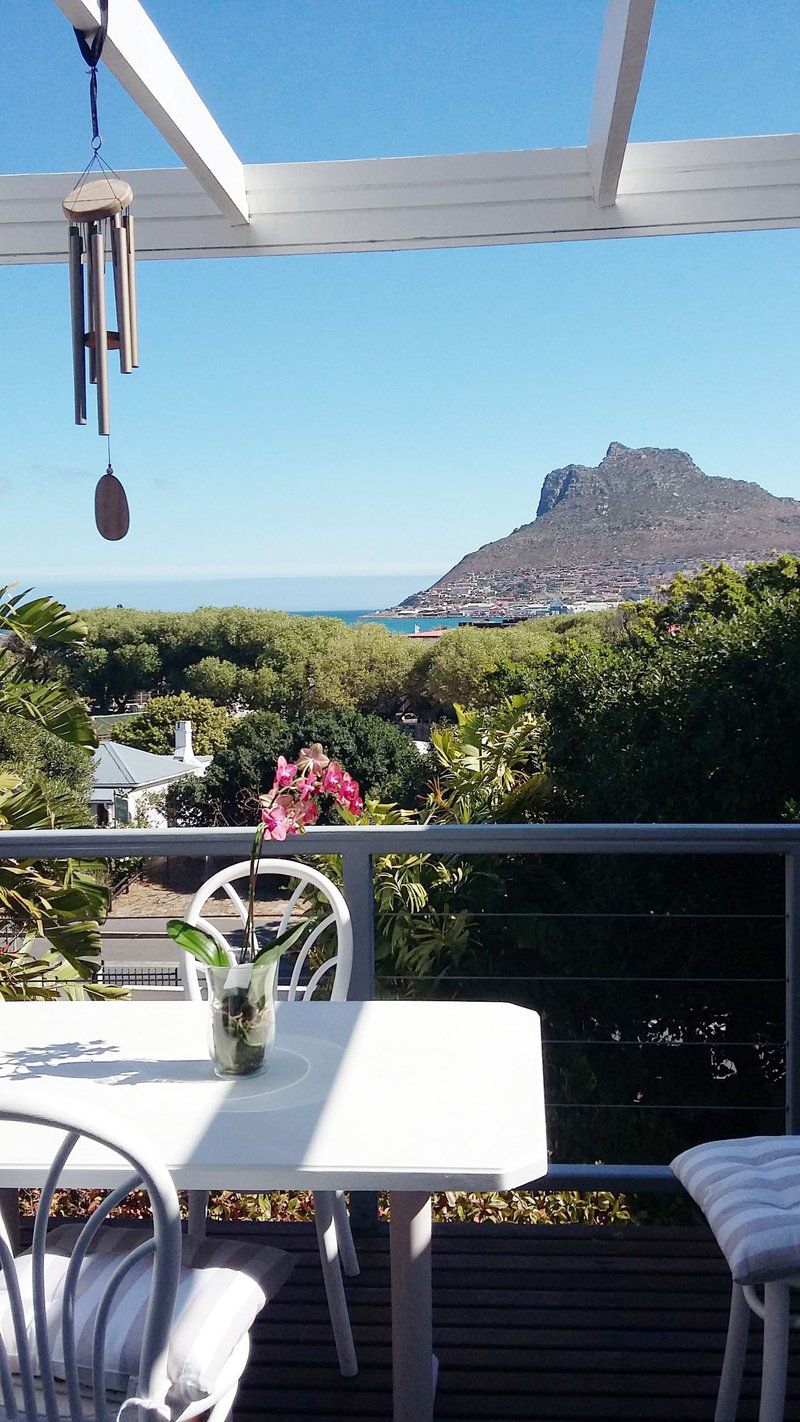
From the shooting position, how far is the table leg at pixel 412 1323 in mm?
1464

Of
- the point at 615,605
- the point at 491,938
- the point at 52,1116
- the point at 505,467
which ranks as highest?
the point at 505,467

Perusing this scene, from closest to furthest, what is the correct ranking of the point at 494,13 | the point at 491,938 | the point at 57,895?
the point at 57,895 → the point at 494,13 → the point at 491,938

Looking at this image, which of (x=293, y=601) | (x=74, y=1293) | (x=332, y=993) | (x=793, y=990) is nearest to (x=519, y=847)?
(x=332, y=993)

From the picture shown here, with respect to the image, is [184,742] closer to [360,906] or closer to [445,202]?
[445,202]

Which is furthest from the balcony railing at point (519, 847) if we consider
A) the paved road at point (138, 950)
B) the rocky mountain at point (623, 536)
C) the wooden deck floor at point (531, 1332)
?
the paved road at point (138, 950)

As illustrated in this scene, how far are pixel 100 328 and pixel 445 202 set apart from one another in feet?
4.41

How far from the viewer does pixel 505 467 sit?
19453 millimetres

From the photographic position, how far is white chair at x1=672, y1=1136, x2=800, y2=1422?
1.33m

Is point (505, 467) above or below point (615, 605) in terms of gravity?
above

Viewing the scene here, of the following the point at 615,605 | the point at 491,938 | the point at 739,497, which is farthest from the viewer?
the point at 739,497

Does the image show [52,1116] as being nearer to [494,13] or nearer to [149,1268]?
[149,1268]

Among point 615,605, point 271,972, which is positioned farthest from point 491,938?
point 271,972

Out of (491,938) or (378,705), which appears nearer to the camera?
(491,938)

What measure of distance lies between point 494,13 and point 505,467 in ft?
43.6
